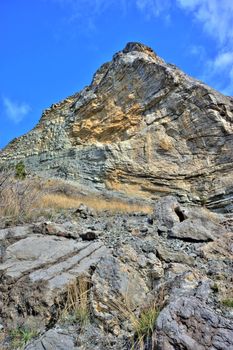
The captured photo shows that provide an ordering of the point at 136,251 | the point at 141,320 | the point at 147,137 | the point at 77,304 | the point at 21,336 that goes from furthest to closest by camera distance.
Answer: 1. the point at 147,137
2. the point at 136,251
3. the point at 77,304
4. the point at 21,336
5. the point at 141,320

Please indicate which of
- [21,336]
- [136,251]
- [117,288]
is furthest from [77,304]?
[136,251]

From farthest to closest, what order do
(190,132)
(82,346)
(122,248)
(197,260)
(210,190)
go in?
(190,132) < (210,190) < (197,260) < (122,248) < (82,346)

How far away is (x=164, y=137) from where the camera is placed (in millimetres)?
21719

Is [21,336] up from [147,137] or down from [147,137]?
down

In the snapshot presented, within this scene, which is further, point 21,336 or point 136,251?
point 136,251

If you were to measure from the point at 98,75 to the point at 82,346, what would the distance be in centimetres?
2301

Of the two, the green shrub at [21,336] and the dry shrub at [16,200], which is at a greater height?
the dry shrub at [16,200]

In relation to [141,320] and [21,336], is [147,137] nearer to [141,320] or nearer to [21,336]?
[21,336]

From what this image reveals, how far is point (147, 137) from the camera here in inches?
861


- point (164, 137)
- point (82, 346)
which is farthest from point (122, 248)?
point (164, 137)

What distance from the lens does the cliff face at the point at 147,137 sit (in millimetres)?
20719

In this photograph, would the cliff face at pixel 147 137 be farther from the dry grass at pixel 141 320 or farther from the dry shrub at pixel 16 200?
the dry grass at pixel 141 320

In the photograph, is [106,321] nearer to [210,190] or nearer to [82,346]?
[82,346]

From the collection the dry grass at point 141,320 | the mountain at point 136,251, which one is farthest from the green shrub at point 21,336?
the dry grass at point 141,320
